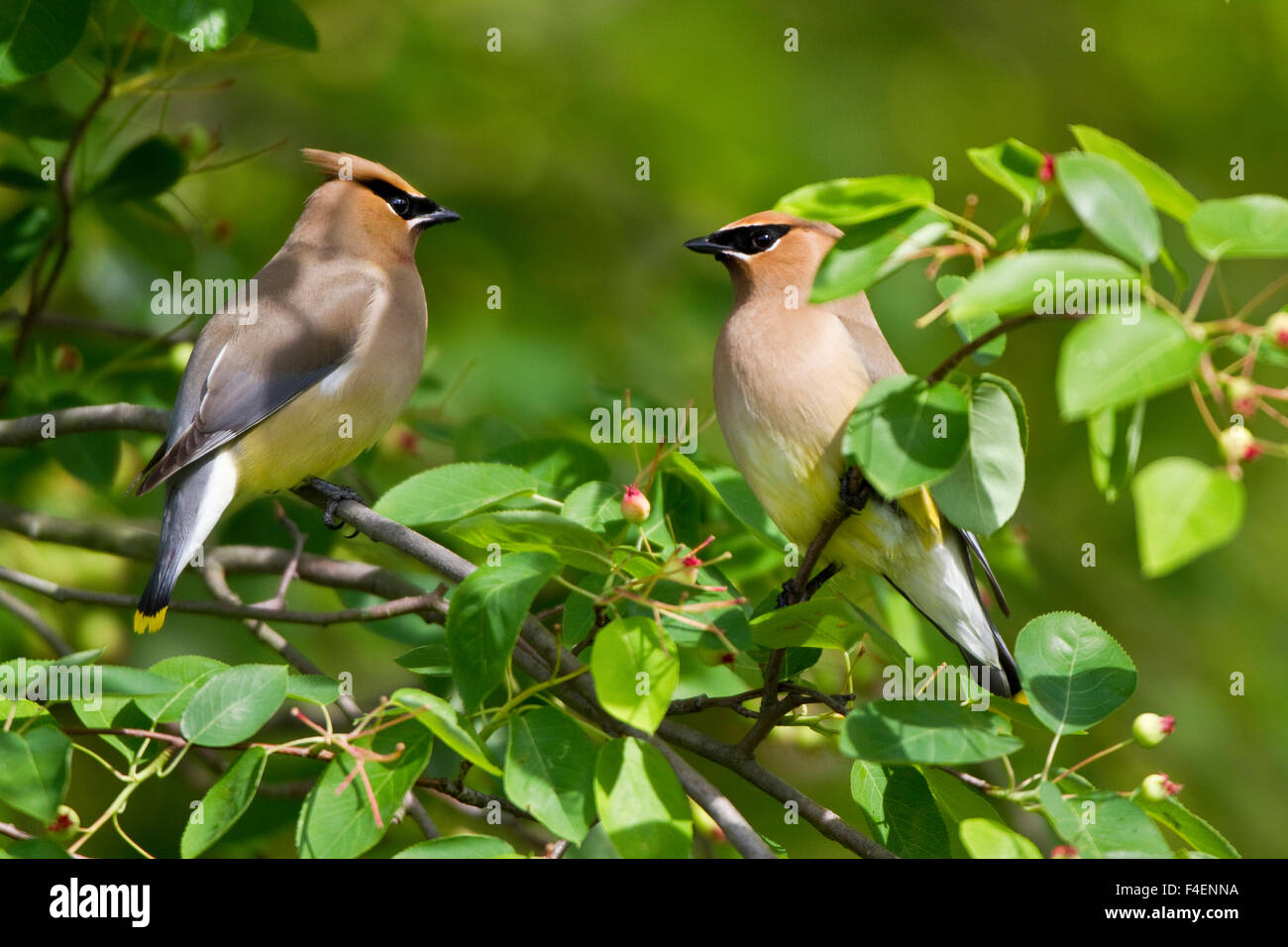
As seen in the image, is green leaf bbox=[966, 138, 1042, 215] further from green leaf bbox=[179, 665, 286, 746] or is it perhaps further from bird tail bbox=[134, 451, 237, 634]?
bird tail bbox=[134, 451, 237, 634]

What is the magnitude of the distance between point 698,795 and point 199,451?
5.97 feet

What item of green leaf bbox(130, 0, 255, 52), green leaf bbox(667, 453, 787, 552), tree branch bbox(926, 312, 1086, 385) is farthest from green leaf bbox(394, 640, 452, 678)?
green leaf bbox(130, 0, 255, 52)

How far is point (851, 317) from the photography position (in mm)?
3172

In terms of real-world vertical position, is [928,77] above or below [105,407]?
above

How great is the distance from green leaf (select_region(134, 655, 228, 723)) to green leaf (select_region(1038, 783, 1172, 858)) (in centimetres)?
131

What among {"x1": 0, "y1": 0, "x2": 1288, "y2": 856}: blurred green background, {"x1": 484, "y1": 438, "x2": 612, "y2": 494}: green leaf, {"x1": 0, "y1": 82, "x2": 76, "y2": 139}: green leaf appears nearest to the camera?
{"x1": 484, "y1": 438, "x2": 612, "y2": 494}: green leaf

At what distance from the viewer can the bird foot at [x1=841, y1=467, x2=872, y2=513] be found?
2.70m

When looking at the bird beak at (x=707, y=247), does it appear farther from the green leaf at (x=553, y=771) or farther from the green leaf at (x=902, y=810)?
the green leaf at (x=553, y=771)

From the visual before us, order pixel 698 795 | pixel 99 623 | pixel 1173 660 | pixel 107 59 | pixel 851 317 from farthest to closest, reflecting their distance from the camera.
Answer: pixel 1173 660, pixel 99 623, pixel 107 59, pixel 851 317, pixel 698 795

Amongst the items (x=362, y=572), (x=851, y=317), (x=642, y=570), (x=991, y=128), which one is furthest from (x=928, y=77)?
(x=642, y=570)

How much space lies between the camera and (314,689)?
2.21 m

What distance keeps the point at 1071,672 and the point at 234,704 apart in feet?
4.32

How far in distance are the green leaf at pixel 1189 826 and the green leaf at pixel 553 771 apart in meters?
0.85

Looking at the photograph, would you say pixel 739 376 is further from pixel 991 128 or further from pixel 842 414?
pixel 991 128
